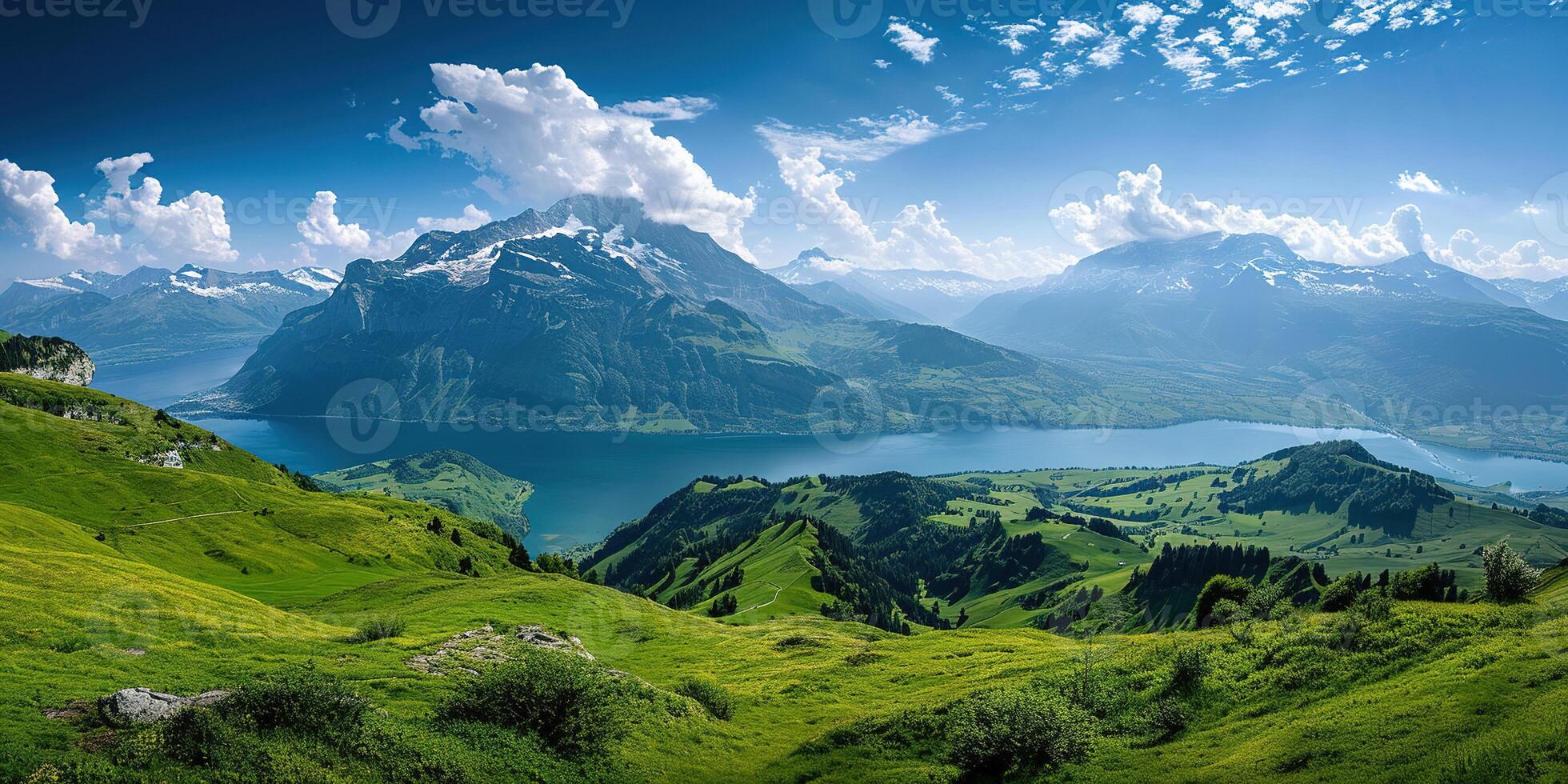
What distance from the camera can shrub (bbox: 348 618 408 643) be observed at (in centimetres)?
4353

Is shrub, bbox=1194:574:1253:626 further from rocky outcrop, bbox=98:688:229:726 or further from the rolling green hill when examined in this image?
rocky outcrop, bbox=98:688:229:726

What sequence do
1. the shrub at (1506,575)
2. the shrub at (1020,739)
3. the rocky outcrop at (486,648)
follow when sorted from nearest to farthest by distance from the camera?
the shrub at (1020,739)
the shrub at (1506,575)
the rocky outcrop at (486,648)

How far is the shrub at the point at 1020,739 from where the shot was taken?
93.5 feet

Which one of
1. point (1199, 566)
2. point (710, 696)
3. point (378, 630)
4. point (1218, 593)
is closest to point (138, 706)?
point (378, 630)

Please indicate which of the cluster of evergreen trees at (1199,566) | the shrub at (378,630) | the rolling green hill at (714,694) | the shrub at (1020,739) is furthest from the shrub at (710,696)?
the cluster of evergreen trees at (1199,566)

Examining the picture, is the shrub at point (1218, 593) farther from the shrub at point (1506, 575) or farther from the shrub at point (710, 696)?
the shrub at point (710, 696)

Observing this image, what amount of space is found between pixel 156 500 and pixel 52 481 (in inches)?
486

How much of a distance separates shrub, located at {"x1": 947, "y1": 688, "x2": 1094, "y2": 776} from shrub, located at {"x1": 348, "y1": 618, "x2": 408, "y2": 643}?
122 feet

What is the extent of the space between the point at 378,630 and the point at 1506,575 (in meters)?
66.0

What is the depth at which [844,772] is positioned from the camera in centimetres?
3138

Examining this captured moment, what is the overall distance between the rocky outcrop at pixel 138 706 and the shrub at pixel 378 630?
1944 cm

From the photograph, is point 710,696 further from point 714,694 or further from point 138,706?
point 138,706

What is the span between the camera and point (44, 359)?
576 feet

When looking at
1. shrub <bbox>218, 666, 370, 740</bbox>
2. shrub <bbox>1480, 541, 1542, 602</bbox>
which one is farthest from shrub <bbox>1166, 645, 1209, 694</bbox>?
shrub <bbox>218, 666, 370, 740</bbox>
